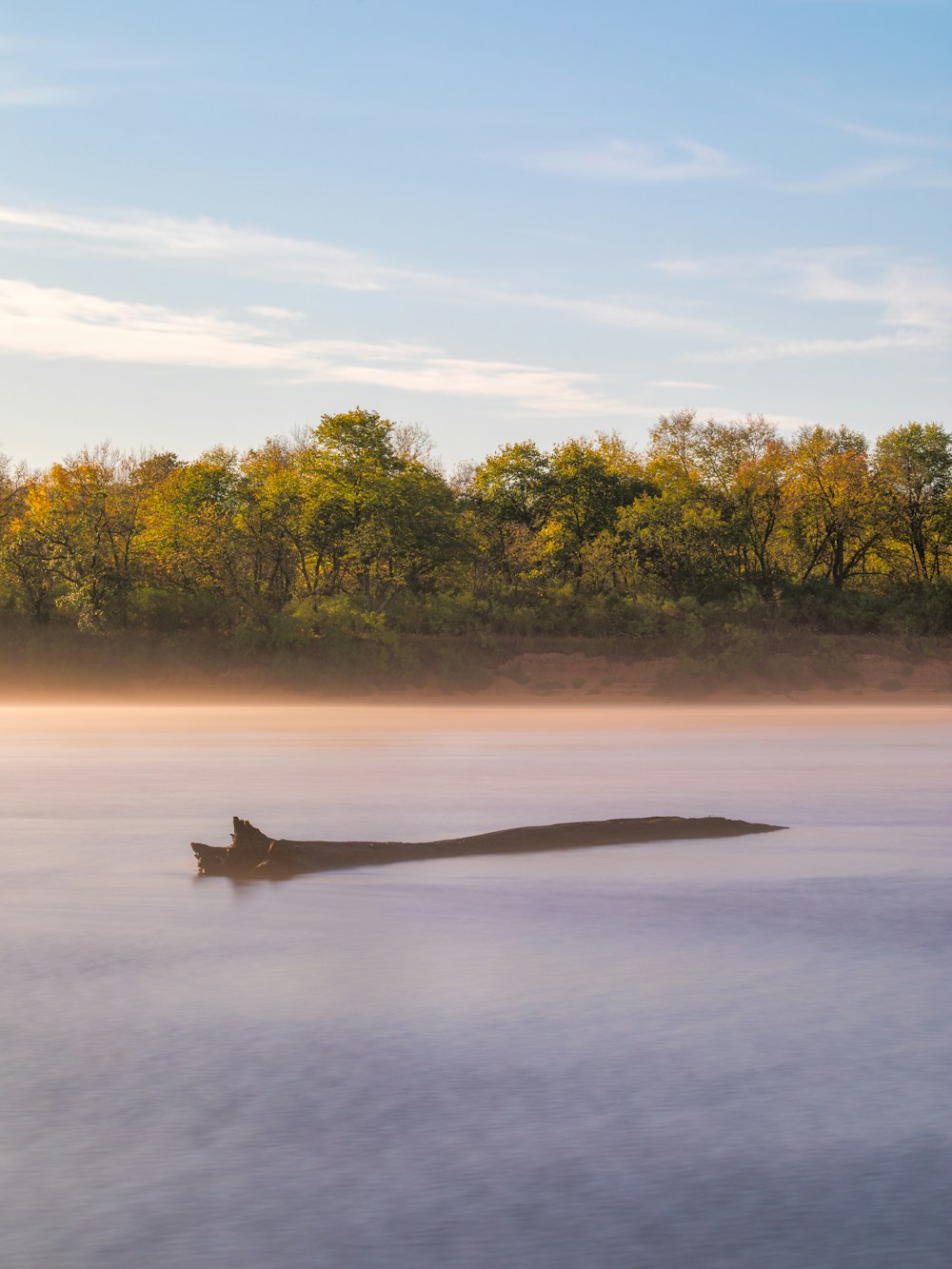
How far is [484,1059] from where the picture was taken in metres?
7.85

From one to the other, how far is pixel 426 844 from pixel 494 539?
72811mm

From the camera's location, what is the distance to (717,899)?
43.1ft

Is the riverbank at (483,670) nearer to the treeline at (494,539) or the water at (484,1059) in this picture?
the treeline at (494,539)

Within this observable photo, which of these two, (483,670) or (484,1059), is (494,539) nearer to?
(483,670)

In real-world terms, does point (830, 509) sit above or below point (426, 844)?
above

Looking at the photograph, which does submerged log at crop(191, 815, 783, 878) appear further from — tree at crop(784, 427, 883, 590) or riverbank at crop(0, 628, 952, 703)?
tree at crop(784, 427, 883, 590)

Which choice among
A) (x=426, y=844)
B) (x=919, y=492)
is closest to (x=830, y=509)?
(x=919, y=492)

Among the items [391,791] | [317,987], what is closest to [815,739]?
[391,791]

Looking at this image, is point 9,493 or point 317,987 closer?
point 317,987

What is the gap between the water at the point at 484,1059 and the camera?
220 inches

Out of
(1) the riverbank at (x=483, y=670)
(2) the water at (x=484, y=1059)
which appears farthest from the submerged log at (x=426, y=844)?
(1) the riverbank at (x=483, y=670)

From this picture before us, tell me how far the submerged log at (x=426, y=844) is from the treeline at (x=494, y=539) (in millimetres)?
56320

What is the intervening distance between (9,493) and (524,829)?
255 ft

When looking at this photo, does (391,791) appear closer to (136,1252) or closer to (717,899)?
(717,899)
